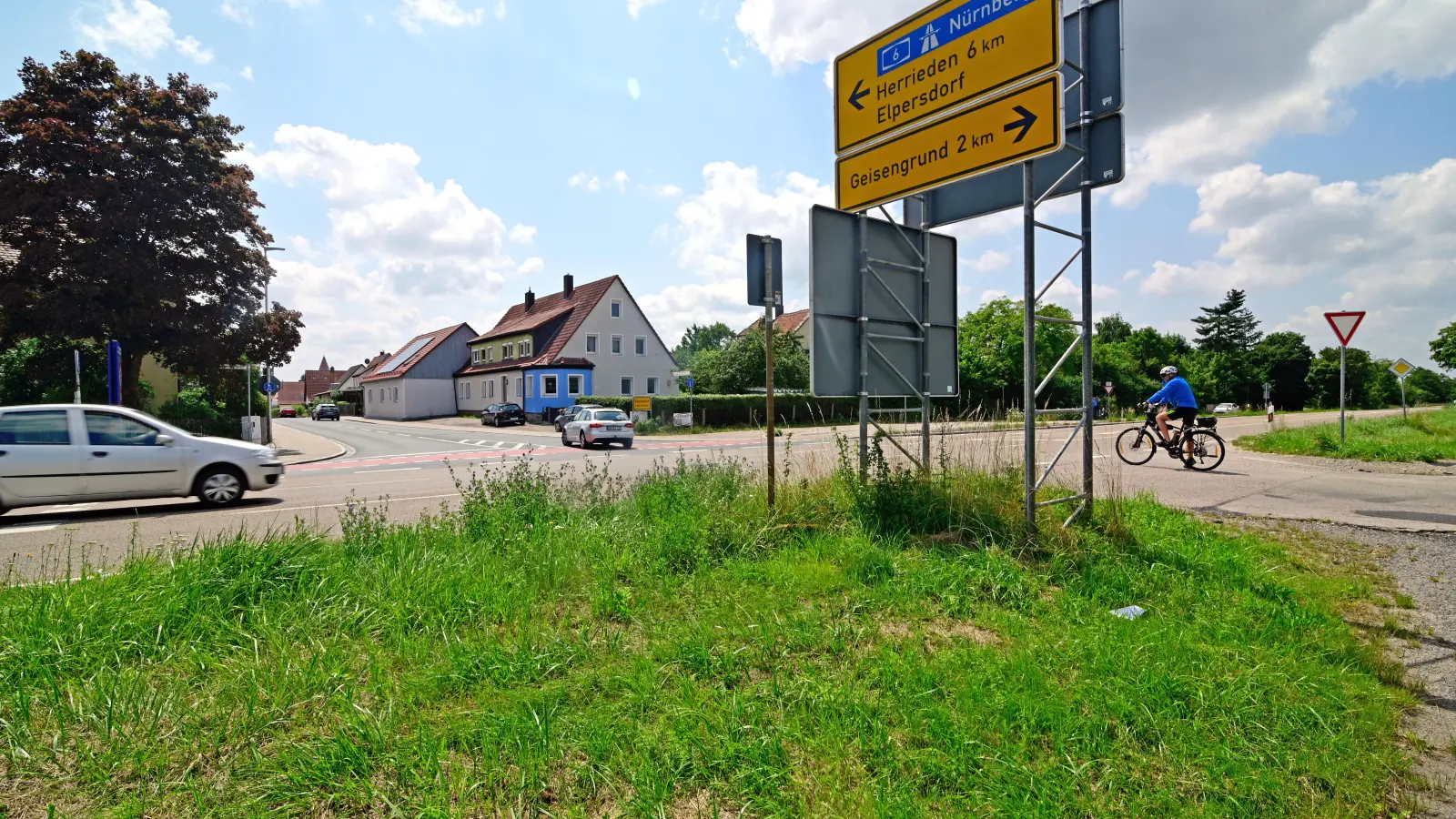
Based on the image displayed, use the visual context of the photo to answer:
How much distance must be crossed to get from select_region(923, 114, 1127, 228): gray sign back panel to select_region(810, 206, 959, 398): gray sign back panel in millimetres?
398

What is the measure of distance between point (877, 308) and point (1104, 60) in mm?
3134

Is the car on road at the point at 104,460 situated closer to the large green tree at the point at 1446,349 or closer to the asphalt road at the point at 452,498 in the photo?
the asphalt road at the point at 452,498

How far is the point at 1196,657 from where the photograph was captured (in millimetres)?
3662

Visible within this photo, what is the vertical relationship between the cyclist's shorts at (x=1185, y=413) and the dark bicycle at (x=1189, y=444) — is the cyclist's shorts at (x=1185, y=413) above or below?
above

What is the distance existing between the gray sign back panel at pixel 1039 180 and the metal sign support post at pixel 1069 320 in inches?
3.7

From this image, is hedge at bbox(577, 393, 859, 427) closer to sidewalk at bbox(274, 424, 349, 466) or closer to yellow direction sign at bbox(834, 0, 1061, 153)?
sidewalk at bbox(274, 424, 349, 466)

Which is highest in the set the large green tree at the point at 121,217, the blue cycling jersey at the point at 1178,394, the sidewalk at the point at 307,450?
the large green tree at the point at 121,217

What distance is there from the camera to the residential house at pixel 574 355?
1822 inches

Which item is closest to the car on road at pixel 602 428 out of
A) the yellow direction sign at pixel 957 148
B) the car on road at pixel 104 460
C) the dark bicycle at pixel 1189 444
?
the car on road at pixel 104 460

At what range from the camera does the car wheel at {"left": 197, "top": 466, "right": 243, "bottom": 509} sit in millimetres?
9867

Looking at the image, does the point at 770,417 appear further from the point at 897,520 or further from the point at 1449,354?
the point at 1449,354

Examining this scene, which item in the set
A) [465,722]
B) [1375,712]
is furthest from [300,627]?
[1375,712]

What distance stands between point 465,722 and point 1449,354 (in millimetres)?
89567

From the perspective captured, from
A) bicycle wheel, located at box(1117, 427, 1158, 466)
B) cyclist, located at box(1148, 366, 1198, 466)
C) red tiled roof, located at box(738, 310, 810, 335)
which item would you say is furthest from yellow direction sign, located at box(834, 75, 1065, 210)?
red tiled roof, located at box(738, 310, 810, 335)
